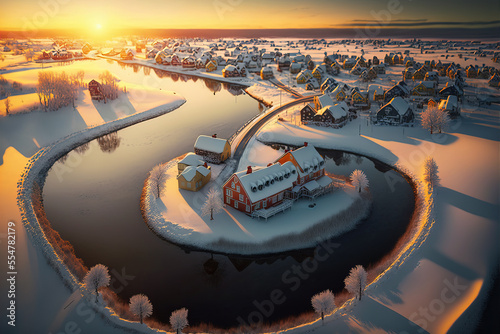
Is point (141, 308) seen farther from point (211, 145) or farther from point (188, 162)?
point (211, 145)

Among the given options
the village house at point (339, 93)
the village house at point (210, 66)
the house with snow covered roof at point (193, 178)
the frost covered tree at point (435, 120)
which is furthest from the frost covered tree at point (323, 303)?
the village house at point (210, 66)

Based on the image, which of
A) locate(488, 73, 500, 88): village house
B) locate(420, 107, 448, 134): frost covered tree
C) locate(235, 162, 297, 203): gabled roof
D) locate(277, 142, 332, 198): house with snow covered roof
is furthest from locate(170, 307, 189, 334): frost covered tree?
locate(488, 73, 500, 88): village house

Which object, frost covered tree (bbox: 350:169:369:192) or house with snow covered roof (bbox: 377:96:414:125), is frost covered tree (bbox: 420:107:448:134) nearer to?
house with snow covered roof (bbox: 377:96:414:125)

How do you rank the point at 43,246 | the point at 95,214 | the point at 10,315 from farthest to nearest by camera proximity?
the point at 95,214
the point at 43,246
the point at 10,315

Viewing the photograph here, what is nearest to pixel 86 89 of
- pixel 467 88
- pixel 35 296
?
pixel 35 296

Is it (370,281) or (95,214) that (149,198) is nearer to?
(95,214)

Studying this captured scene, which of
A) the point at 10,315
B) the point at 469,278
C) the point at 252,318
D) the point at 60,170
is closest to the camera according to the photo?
the point at 10,315

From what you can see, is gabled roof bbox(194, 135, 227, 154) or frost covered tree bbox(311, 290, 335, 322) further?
gabled roof bbox(194, 135, 227, 154)
